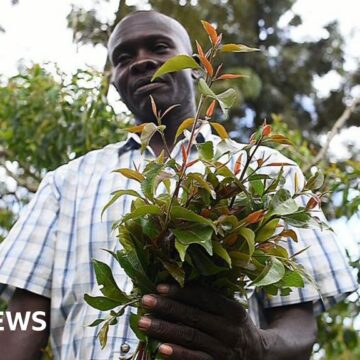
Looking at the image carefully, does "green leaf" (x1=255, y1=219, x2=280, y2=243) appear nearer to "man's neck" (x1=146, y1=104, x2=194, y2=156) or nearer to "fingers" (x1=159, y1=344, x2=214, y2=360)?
"fingers" (x1=159, y1=344, x2=214, y2=360)

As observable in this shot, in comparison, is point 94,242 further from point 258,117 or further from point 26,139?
point 258,117

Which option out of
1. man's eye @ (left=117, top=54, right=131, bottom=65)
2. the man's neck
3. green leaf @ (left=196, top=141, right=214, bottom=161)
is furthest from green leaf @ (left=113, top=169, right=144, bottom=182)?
man's eye @ (left=117, top=54, right=131, bottom=65)

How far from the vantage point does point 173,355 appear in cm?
125

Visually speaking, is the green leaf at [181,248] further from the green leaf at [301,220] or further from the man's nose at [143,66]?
the man's nose at [143,66]

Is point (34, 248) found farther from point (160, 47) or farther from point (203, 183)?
point (203, 183)

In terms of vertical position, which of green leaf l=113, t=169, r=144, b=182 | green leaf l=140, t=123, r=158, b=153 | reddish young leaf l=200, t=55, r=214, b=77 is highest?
reddish young leaf l=200, t=55, r=214, b=77

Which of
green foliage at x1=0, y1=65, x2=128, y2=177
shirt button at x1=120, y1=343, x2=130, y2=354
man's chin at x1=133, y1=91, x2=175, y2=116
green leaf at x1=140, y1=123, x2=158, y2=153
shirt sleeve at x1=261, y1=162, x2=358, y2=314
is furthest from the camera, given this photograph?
green foliage at x1=0, y1=65, x2=128, y2=177

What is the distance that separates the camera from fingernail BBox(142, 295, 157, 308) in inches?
48.5

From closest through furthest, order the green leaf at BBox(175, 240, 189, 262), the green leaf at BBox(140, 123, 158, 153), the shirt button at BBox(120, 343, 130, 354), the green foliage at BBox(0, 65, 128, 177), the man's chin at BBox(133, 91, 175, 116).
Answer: the green leaf at BBox(175, 240, 189, 262), the green leaf at BBox(140, 123, 158, 153), the shirt button at BBox(120, 343, 130, 354), the man's chin at BBox(133, 91, 175, 116), the green foliage at BBox(0, 65, 128, 177)

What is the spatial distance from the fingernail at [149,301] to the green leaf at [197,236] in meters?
0.12

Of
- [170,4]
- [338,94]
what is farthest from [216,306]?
[338,94]

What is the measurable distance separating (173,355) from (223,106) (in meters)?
0.42

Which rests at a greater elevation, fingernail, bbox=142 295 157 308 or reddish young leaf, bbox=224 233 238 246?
reddish young leaf, bbox=224 233 238 246

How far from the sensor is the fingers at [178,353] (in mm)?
1246
